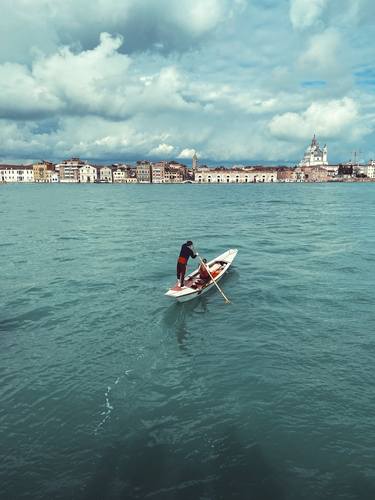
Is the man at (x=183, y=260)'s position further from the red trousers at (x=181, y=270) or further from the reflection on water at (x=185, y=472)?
the reflection on water at (x=185, y=472)

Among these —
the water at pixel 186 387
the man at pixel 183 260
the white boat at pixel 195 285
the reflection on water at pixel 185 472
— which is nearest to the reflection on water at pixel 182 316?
the water at pixel 186 387

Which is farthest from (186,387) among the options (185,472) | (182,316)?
(182,316)

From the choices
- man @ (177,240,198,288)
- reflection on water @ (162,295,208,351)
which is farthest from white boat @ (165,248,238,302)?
man @ (177,240,198,288)

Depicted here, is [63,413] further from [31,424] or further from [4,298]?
[4,298]

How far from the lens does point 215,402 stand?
1102cm

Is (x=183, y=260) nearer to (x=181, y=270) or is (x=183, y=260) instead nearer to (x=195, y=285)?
(x=181, y=270)

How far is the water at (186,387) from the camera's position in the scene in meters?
8.49

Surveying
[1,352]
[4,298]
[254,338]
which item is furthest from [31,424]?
[4,298]

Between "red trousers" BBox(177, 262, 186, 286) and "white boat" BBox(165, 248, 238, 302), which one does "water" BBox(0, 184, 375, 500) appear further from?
"red trousers" BBox(177, 262, 186, 286)

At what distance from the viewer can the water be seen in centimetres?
849

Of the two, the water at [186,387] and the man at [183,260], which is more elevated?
the man at [183,260]

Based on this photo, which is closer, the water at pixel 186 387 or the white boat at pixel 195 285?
the water at pixel 186 387

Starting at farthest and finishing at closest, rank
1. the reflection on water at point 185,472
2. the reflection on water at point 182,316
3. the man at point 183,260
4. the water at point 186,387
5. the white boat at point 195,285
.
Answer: the man at point 183,260
the white boat at point 195,285
the reflection on water at point 182,316
the water at point 186,387
the reflection on water at point 185,472

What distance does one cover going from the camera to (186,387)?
1176 cm
